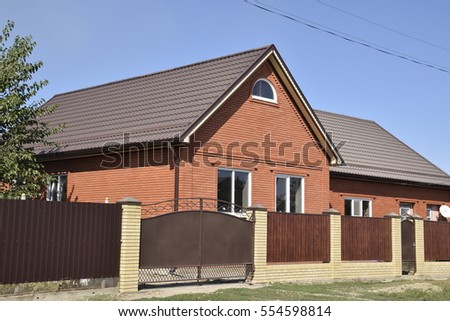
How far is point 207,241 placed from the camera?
1362cm

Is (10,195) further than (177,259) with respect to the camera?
Yes

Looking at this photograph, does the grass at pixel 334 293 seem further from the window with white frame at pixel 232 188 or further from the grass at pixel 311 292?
the window with white frame at pixel 232 188

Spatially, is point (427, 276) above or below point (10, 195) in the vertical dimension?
below

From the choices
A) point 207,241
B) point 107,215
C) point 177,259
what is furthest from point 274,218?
point 107,215

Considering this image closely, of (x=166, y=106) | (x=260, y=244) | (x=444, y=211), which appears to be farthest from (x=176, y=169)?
(x=444, y=211)

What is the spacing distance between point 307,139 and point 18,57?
9.63m

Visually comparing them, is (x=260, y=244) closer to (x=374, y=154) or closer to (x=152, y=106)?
(x=152, y=106)

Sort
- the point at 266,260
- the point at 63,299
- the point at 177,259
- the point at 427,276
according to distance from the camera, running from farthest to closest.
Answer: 1. the point at 427,276
2. the point at 266,260
3. the point at 177,259
4. the point at 63,299

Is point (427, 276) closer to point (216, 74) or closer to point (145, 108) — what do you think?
point (216, 74)

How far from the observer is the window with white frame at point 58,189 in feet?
64.5

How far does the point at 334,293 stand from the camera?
42.4ft

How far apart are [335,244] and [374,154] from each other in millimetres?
11874

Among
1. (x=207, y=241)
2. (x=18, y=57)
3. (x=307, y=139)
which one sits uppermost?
(x=18, y=57)

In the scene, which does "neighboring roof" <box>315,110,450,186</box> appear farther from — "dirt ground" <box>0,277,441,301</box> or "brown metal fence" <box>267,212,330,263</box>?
"dirt ground" <box>0,277,441,301</box>
